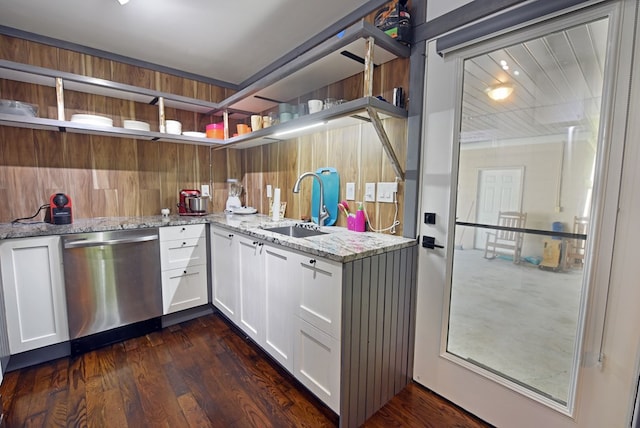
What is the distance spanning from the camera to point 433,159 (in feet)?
5.29

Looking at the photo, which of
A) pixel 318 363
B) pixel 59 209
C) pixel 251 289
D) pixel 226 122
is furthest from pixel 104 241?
pixel 318 363

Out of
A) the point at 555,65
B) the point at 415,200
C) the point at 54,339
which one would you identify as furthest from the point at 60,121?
the point at 555,65

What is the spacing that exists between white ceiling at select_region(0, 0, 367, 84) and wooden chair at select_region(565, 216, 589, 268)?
5.57ft

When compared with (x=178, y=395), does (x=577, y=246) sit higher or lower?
higher

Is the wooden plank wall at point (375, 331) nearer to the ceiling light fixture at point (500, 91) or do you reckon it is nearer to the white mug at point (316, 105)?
the ceiling light fixture at point (500, 91)

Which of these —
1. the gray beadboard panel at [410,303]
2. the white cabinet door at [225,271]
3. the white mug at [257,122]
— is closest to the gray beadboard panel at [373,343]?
the gray beadboard panel at [410,303]

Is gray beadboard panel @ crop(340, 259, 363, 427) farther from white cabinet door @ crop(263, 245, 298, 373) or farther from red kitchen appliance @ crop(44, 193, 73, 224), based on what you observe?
red kitchen appliance @ crop(44, 193, 73, 224)

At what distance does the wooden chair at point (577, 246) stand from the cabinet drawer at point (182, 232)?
8.36ft

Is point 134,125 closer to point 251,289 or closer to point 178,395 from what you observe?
point 251,289

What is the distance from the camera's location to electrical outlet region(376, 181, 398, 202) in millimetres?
1805

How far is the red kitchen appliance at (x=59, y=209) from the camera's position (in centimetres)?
212

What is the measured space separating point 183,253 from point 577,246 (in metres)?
2.64

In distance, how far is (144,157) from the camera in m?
2.75

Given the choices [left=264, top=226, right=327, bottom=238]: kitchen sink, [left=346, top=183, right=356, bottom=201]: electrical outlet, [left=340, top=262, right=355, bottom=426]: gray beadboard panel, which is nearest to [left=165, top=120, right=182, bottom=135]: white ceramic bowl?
[left=264, top=226, right=327, bottom=238]: kitchen sink
